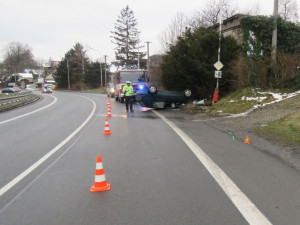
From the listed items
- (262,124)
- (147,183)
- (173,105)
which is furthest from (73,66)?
(147,183)

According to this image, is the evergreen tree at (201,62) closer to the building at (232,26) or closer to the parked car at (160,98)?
the parked car at (160,98)

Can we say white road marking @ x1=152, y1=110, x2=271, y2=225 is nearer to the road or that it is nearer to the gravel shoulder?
the road

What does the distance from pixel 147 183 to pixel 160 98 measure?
13195 millimetres

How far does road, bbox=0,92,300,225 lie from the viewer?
375cm

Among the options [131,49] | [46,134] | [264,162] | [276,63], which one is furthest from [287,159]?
[131,49]

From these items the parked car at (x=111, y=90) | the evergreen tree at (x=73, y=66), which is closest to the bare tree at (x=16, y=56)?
the evergreen tree at (x=73, y=66)

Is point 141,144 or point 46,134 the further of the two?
point 46,134

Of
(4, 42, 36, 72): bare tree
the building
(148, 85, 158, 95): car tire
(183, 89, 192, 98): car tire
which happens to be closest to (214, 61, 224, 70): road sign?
(183, 89, 192, 98): car tire

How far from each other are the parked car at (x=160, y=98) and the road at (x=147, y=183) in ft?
29.6

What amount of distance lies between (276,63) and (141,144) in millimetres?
11130

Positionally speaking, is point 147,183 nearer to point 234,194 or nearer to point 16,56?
point 234,194

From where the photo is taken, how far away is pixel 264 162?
6109 millimetres

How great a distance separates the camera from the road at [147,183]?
3.75 meters

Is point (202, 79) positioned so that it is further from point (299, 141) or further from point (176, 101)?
point (299, 141)
